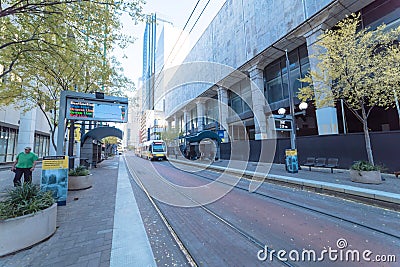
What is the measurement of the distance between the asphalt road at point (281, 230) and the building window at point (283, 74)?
14.9m

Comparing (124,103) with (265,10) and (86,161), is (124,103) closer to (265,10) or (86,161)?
(86,161)

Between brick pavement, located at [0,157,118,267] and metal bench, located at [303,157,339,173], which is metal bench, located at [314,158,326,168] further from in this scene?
brick pavement, located at [0,157,118,267]

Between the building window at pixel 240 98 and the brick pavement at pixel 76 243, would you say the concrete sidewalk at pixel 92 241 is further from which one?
the building window at pixel 240 98

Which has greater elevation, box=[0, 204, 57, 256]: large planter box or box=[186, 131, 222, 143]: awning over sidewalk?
box=[186, 131, 222, 143]: awning over sidewalk

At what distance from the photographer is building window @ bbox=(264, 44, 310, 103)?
719 inches

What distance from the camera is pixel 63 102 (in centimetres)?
664

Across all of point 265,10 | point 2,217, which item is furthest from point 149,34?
point 2,217

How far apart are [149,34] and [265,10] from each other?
11551cm

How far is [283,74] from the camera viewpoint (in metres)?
20.5

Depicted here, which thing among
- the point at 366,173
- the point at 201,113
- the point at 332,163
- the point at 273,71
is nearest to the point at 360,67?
the point at 366,173

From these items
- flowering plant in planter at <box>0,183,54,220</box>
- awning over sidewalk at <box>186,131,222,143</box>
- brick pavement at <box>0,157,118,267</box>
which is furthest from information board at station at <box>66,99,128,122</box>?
awning over sidewalk at <box>186,131,222,143</box>

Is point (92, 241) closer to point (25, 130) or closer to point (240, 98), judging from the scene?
point (25, 130)

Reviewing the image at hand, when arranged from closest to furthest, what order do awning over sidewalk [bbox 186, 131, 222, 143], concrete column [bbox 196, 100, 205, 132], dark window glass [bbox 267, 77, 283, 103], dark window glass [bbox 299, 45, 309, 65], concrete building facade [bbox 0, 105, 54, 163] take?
concrete building facade [bbox 0, 105, 54, 163] < dark window glass [bbox 299, 45, 309, 65] < dark window glass [bbox 267, 77, 283, 103] < awning over sidewalk [bbox 186, 131, 222, 143] < concrete column [bbox 196, 100, 205, 132]

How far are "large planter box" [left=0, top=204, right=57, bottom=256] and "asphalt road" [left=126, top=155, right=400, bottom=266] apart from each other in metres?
1.94
